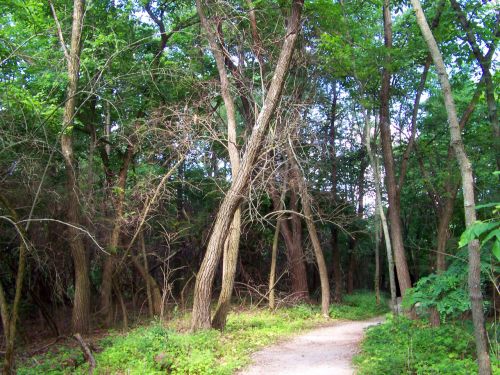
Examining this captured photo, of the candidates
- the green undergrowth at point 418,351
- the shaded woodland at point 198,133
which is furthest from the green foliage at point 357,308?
the green undergrowth at point 418,351

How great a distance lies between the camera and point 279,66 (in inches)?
384

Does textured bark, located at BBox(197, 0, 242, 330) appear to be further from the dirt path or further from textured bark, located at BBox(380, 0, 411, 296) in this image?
textured bark, located at BBox(380, 0, 411, 296)

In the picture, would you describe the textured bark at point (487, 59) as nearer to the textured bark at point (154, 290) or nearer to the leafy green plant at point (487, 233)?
the leafy green plant at point (487, 233)

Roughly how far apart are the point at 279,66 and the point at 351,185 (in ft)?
45.9

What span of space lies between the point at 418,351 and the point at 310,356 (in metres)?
2.05

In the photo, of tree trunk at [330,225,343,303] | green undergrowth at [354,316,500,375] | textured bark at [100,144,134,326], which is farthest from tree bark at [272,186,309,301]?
green undergrowth at [354,316,500,375]

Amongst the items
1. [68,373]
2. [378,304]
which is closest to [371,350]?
[68,373]

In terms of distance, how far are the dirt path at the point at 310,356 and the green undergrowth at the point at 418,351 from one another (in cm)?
39

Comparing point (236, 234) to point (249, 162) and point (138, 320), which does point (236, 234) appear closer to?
point (249, 162)

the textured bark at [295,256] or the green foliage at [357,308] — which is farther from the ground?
the textured bark at [295,256]

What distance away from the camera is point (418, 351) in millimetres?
7562

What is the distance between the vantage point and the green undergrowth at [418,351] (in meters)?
6.47

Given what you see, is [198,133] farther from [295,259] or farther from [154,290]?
[295,259]

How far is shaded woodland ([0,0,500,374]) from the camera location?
380 inches
